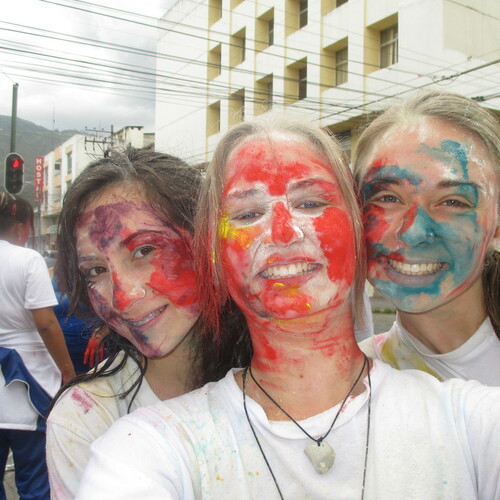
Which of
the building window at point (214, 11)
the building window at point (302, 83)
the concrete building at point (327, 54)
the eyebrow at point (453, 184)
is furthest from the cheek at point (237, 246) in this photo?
the building window at point (214, 11)

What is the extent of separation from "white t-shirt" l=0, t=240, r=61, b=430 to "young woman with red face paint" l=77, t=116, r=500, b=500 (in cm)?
183

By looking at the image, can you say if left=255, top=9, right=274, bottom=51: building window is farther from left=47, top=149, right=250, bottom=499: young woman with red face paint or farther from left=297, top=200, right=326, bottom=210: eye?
left=297, top=200, right=326, bottom=210: eye

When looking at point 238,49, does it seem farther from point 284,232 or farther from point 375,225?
point 284,232

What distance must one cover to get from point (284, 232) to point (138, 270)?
54cm

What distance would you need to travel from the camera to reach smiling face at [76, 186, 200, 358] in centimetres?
151

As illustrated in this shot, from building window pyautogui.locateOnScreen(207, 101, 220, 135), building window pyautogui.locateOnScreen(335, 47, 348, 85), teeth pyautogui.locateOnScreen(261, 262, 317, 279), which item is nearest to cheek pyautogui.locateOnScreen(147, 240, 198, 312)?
teeth pyautogui.locateOnScreen(261, 262, 317, 279)

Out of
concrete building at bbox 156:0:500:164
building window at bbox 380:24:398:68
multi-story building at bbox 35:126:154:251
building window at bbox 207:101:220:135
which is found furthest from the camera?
multi-story building at bbox 35:126:154:251

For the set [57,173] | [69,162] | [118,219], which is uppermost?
[69,162]

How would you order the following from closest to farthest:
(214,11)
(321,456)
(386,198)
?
1. (321,456)
2. (386,198)
3. (214,11)

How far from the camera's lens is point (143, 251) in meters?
1.58

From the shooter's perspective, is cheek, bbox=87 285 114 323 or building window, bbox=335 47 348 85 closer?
cheek, bbox=87 285 114 323

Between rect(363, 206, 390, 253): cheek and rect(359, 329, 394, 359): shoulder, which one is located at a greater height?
rect(363, 206, 390, 253): cheek

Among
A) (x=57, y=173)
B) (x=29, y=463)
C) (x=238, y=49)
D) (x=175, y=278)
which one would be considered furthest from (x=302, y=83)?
(x=57, y=173)

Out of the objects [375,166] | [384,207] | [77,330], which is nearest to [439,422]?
[384,207]
